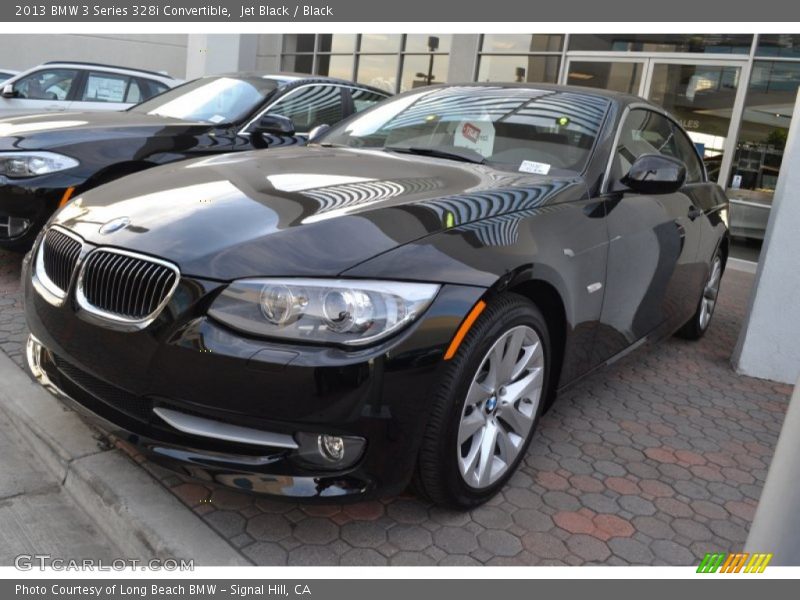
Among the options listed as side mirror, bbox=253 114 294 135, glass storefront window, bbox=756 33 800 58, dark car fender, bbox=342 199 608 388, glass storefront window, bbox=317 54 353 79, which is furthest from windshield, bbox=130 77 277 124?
glass storefront window, bbox=317 54 353 79

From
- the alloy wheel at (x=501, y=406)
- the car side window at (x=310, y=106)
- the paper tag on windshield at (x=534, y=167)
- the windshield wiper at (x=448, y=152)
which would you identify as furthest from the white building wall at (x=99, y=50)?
the alloy wheel at (x=501, y=406)

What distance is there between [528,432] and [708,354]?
280 centimetres

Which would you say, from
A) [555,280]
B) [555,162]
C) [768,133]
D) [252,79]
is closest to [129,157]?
[252,79]

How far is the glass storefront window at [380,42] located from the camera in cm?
1403

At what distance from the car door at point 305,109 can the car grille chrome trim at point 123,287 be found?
3230mm

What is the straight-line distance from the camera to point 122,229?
8.20 feet

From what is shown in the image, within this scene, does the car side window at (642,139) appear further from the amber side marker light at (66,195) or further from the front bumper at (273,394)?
the amber side marker light at (66,195)

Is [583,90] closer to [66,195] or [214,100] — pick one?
[66,195]

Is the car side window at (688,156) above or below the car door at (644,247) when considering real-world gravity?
above

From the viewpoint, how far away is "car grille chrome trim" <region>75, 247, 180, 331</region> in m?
2.29

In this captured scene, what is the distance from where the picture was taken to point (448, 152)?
11.5 feet

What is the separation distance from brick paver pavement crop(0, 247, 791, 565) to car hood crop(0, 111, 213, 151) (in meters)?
A: 1.09

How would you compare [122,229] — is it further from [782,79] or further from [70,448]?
[782,79]

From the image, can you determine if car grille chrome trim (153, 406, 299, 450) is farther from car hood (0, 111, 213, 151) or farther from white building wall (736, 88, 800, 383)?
white building wall (736, 88, 800, 383)
